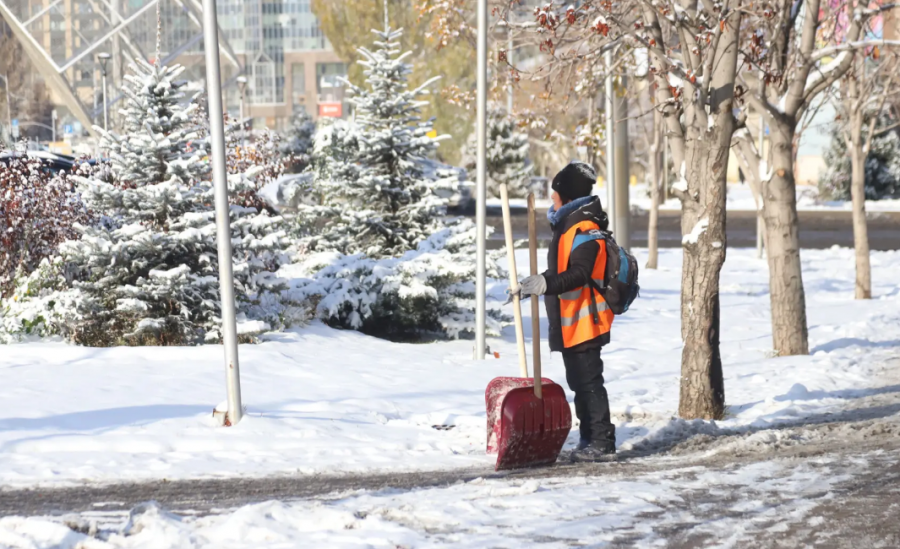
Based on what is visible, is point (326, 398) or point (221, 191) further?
point (326, 398)

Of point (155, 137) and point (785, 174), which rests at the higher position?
point (155, 137)

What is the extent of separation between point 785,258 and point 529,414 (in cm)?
620

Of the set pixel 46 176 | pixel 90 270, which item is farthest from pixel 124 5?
pixel 90 270

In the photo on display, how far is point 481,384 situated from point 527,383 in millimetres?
3327

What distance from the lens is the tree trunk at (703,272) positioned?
8352 mm

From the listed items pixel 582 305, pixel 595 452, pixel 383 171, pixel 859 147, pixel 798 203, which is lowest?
pixel 595 452

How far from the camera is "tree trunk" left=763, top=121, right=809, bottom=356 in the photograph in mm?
12117

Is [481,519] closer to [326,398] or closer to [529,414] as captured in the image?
[529,414]

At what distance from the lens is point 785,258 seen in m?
12.2

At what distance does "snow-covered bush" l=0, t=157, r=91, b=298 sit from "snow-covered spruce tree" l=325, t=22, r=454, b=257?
3.14m

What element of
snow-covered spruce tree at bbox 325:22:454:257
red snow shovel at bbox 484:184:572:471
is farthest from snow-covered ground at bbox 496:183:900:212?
red snow shovel at bbox 484:184:572:471

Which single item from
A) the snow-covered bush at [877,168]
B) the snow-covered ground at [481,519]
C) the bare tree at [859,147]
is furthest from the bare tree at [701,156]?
the snow-covered bush at [877,168]

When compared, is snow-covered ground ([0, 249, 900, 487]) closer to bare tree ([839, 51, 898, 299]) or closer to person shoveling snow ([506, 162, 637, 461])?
person shoveling snow ([506, 162, 637, 461])

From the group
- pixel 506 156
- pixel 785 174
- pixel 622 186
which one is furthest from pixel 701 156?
pixel 506 156
